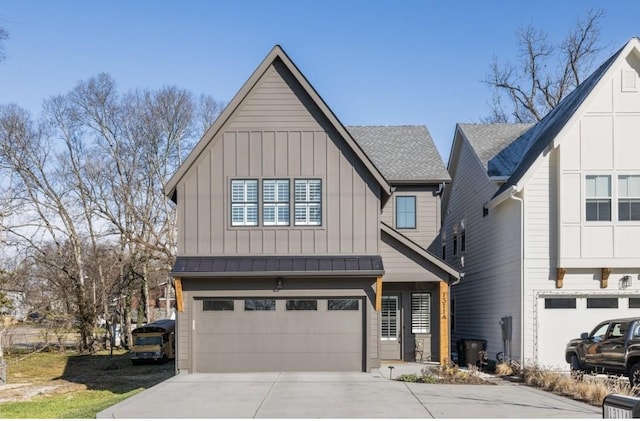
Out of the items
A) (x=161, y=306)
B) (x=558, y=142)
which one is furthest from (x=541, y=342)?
(x=161, y=306)

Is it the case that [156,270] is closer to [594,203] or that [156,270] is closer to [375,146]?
[375,146]

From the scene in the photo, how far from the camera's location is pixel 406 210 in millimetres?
25844

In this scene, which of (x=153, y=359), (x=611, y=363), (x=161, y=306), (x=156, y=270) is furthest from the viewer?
(x=161, y=306)

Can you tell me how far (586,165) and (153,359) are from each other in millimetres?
19895

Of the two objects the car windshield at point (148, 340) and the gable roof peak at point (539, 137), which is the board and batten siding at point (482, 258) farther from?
the car windshield at point (148, 340)

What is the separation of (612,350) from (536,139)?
8.81 m

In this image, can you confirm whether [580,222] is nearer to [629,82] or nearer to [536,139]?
[629,82]

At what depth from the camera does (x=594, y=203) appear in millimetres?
20547

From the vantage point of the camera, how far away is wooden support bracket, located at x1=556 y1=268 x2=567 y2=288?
20625 millimetres

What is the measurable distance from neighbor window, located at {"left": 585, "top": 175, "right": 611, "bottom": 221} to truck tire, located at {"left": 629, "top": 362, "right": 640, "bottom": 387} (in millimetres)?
5111

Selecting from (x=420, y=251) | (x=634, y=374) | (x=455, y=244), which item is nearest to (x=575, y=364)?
(x=634, y=374)

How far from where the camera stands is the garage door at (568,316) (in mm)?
20766

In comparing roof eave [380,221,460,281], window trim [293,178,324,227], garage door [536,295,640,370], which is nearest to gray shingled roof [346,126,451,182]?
roof eave [380,221,460,281]

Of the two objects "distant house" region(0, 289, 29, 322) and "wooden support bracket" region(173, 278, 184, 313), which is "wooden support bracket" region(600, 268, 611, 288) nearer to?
"wooden support bracket" region(173, 278, 184, 313)
